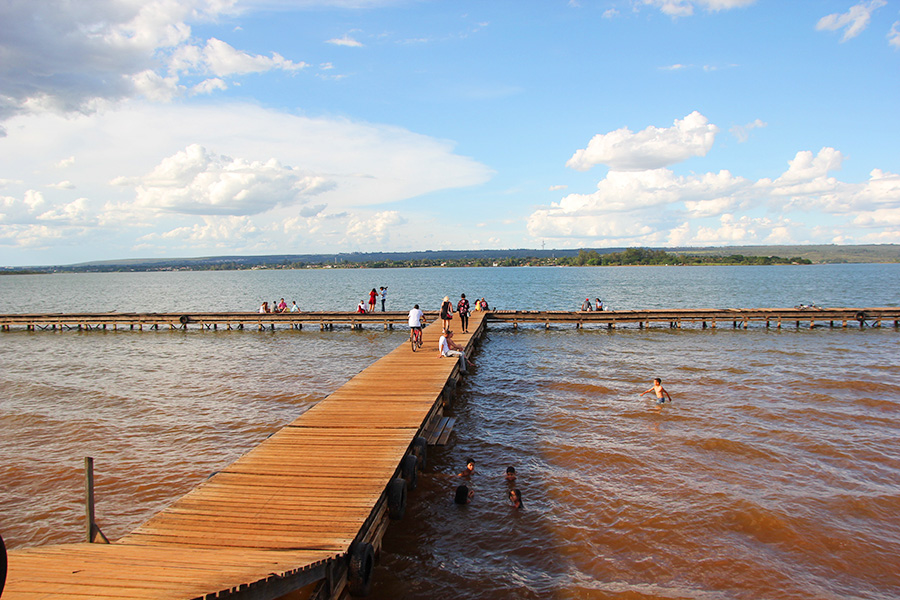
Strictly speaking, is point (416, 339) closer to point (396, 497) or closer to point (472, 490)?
point (472, 490)

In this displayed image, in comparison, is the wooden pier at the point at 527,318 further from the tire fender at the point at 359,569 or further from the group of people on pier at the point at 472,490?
the tire fender at the point at 359,569

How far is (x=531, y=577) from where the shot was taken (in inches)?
296

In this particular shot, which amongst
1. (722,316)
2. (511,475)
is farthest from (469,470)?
(722,316)

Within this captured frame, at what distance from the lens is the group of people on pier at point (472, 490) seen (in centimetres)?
937

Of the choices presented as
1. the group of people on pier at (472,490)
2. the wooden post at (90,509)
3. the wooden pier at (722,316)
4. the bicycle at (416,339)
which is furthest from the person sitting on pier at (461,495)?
the wooden pier at (722,316)

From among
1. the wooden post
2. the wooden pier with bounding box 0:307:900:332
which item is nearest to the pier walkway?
the wooden post

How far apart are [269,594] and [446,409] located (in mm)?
10413

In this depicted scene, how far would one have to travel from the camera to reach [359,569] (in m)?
6.36

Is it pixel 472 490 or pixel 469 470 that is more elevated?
pixel 469 470

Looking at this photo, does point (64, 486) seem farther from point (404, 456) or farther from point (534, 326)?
point (534, 326)

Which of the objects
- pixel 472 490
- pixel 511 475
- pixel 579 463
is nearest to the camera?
pixel 472 490

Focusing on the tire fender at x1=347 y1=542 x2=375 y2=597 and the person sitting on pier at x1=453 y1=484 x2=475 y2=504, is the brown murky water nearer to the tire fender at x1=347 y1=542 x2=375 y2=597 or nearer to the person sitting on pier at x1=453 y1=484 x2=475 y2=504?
the person sitting on pier at x1=453 y1=484 x2=475 y2=504

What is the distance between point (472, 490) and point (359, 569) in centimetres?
401

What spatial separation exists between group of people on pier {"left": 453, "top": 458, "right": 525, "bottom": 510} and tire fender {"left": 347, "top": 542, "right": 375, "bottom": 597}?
3116 mm
